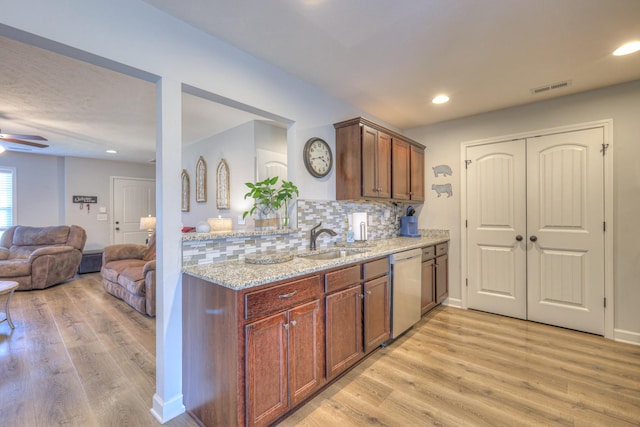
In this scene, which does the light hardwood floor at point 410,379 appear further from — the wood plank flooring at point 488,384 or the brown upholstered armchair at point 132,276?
the brown upholstered armchair at point 132,276

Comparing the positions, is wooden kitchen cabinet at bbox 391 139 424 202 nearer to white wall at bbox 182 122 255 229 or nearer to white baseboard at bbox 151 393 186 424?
white wall at bbox 182 122 255 229

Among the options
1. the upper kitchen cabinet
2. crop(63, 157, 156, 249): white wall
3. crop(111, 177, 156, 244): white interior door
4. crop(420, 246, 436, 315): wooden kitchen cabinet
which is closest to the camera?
the upper kitchen cabinet

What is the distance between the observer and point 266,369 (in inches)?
59.6

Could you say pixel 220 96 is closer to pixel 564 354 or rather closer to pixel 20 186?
pixel 564 354

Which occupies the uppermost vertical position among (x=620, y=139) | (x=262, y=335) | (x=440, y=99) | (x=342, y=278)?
(x=440, y=99)

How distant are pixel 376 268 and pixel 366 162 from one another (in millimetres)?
1097

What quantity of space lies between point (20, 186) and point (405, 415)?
7.89 m

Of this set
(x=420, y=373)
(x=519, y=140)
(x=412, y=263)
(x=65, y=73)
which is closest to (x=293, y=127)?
(x=412, y=263)

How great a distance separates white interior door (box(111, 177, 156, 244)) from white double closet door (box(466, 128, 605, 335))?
735 cm

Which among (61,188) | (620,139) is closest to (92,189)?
(61,188)

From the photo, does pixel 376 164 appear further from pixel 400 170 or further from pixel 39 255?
pixel 39 255

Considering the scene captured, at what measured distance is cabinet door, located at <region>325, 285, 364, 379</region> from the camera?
1.93 metres

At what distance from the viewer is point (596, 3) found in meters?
1.66

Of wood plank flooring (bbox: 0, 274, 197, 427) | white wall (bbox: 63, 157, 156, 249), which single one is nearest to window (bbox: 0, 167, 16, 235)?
white wall (bbox: 63, 157, 156, 249)
